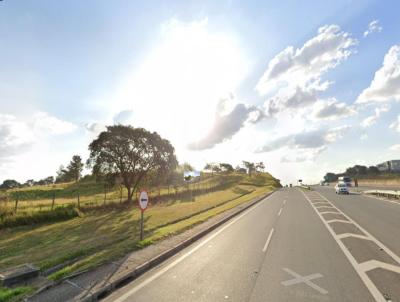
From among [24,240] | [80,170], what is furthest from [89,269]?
[80,170]

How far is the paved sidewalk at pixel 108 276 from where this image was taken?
5.69m

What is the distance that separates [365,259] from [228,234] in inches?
228

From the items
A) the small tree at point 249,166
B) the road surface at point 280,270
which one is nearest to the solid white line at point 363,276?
the road surface at point 280,270

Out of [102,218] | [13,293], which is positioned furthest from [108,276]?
[102,218]

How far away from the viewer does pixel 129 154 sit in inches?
1484

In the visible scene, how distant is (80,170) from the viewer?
84.8 meters

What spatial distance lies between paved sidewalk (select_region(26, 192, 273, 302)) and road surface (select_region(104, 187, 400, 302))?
27 cm

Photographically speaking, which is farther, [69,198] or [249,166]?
[249,166]

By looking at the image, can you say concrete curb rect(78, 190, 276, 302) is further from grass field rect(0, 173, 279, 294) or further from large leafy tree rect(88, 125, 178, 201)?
large leafy tree rect(88, 125, 178, 201)

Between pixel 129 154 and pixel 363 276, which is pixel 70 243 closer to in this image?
pixel 363 276

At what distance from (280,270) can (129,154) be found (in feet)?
107

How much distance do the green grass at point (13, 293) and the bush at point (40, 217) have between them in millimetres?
16146

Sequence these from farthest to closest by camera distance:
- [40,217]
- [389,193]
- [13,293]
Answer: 1. [389,193]
2. [40,217]
3. [13,293]

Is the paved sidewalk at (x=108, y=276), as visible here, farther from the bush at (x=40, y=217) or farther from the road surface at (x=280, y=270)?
the bush at (x=40, y=217)
